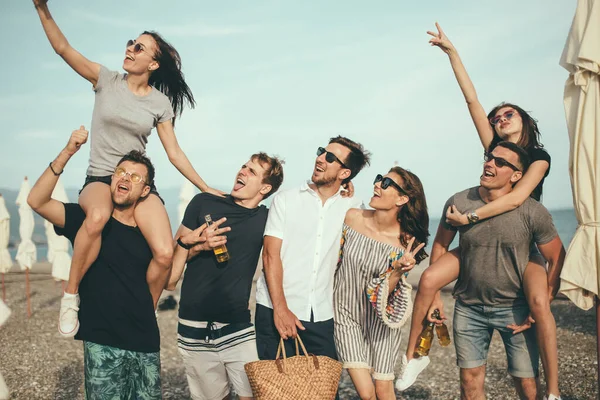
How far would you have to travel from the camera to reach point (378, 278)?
4957 millimetres

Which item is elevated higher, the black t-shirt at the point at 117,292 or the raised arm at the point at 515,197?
the raised arm at the point at 515,197

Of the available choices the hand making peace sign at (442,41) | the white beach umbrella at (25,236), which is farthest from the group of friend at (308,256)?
the white beach umbrella at (25,236)

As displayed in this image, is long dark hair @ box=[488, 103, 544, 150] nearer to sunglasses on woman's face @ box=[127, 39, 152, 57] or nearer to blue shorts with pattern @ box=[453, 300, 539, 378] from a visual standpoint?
blue shorts with pattern @ box=[453, 300, 539, 378]

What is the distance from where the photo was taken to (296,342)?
15.4 feet

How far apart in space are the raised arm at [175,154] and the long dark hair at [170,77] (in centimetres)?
23

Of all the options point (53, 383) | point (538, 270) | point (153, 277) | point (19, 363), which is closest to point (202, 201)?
point (153, 277)

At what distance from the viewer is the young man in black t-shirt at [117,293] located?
430cm

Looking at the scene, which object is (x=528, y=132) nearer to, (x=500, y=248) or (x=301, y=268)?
(x=500, y=248)

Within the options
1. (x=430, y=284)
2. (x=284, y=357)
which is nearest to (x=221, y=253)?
(x=284, y=357)

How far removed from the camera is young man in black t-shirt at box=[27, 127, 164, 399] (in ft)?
14.1

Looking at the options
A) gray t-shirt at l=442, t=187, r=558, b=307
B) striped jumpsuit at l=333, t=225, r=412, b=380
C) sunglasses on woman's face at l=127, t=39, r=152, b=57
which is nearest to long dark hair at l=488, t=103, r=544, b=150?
gray t-shirt at l=442, t=187, r=558, b=307

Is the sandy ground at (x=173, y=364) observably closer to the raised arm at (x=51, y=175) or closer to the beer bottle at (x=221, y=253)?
the beer bottle at (x=221, y=253)

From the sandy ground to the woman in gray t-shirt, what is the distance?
4573 millimetres

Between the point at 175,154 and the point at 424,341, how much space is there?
9.50ft
